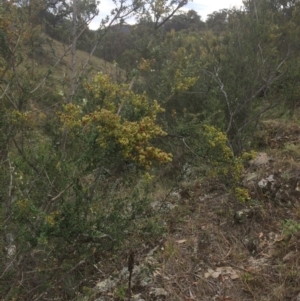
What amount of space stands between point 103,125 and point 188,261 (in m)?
1.75

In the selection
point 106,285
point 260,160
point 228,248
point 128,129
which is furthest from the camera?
point 260,160

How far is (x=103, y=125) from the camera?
2412 millimetres

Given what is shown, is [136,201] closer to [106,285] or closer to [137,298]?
[137,298]

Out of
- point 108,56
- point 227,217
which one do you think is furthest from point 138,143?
point 108,56

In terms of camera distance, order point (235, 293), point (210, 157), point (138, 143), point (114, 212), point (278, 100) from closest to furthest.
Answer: point (138, 143)
point (114, 212)
point (235, 293)
point (210, 157)
point (278, 100)

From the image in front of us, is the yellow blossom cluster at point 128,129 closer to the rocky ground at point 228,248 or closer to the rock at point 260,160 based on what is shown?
the rocky ground at point 228,248

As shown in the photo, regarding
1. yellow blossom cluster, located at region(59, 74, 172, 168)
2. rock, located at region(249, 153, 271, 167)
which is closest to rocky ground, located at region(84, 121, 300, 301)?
rock, located at region(249, 153, 271, 167)

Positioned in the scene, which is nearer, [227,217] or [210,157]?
[210,157]

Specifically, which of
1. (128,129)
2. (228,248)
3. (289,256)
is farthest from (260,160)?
(128,129)

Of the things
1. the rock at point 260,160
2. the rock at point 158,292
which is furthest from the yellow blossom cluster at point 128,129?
the rock at point 260,160

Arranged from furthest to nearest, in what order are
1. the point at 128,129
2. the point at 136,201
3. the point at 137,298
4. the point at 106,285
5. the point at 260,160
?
the point at 260,160, the point at 106,285, the point at 137,298, the point at 136,201, the point at 128,129

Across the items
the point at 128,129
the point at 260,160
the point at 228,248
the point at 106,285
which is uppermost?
the point at 128,129

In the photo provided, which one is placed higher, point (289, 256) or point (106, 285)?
point (289, 256)

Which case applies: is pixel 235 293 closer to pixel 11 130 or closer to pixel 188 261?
pixel 188 261
